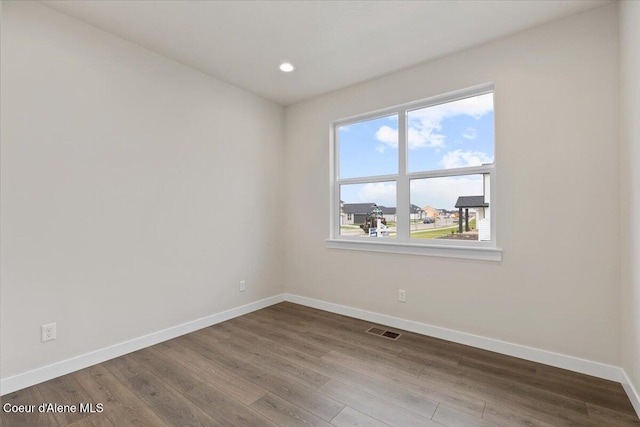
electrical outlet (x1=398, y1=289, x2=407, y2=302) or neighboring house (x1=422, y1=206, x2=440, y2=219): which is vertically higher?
neighboring house (x1=422, y1=206, x2=440, y2=219)

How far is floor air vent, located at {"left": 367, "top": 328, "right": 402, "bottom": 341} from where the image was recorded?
114 inches

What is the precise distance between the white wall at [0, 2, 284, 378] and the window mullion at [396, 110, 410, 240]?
1.83 metres

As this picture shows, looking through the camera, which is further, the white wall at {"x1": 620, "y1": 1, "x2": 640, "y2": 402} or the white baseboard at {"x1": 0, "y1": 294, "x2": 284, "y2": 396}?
the white baseboard at {"x1": 0, "y1": 294, "x2": 284, "y2": 396}

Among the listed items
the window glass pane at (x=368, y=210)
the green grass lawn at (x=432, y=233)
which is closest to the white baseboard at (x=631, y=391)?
the green grass lawn at (x=432, y=233)

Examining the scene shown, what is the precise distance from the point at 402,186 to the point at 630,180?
5.65 feet

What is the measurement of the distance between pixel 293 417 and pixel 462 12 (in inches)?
120

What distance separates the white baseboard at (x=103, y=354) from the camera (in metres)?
2.03

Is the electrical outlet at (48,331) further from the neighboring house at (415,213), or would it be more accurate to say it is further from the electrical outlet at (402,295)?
the neighboring house at (415,213)

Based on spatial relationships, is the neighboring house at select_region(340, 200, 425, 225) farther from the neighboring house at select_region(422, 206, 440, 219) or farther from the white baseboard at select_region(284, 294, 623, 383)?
the white baseboard at select_region(284, 294, 623, 383)

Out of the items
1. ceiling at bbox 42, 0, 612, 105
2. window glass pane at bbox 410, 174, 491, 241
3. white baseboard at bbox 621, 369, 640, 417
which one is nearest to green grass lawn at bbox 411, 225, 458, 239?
window glass pane at bbox 410, 174, 491, 241

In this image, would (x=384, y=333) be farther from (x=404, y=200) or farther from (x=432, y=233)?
(x=404, y=200)

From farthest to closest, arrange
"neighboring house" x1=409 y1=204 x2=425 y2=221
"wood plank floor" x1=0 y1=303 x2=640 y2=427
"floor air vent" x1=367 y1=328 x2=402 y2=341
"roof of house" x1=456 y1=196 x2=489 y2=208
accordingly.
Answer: "neighboring house" x1=409 y1=204 x2=425 y2=221
"floor air vent" x1=367 y1=328 x2=402 y2=341
"roof of house" x1=456 y1=196 x2=489 y2=208
"wood plank floor" x1=0 y1=303 x2=640 y2=427

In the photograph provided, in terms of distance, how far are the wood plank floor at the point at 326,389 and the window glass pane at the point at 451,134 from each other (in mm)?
1736

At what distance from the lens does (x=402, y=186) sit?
10.6 feet
